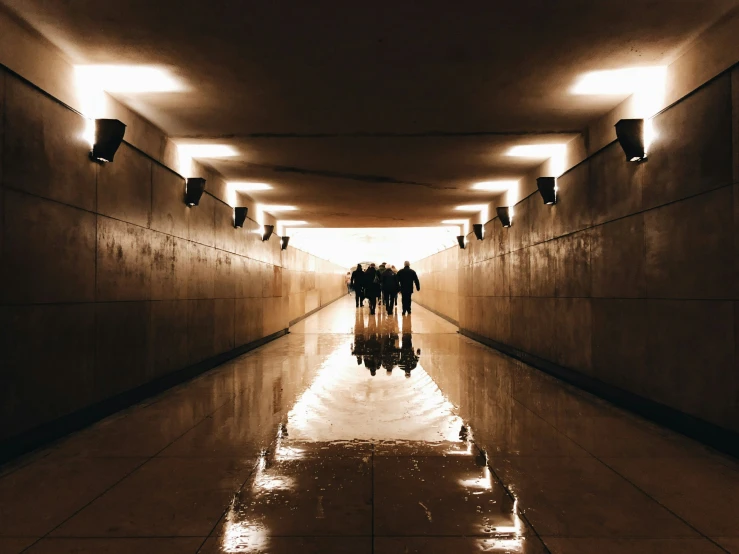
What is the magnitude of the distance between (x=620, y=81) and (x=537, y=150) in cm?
225

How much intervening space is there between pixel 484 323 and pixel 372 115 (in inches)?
259

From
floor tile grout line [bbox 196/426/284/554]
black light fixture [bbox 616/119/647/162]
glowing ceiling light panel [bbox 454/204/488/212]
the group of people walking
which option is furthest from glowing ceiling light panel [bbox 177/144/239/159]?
the group of people walking

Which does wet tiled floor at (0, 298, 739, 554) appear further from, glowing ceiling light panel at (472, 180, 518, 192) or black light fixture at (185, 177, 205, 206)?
glowing ceiling light panel at (472, 180, 518, 192)

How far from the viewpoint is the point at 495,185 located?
9.36 meters

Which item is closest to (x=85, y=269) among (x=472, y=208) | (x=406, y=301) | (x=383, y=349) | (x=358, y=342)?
(x=383, y=349)

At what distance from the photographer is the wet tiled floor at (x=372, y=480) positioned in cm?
244

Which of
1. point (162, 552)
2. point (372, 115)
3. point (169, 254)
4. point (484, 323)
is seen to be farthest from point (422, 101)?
point (484, 323)

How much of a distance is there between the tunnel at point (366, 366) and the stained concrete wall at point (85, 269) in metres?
0.03

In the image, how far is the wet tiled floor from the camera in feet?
7.99

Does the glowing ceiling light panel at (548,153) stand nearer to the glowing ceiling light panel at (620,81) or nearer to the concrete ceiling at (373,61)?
the concrete ceiling at (373,61)

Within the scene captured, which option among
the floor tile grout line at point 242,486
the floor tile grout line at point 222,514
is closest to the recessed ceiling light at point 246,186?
the floor tile grout line at point 242,486

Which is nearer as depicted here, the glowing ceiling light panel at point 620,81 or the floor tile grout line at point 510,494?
the floor tile grout line at point 510,494

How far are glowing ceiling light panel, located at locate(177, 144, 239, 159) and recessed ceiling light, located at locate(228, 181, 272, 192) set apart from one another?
1.66 metres

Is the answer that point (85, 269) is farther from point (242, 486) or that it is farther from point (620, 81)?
point (620, 81)
